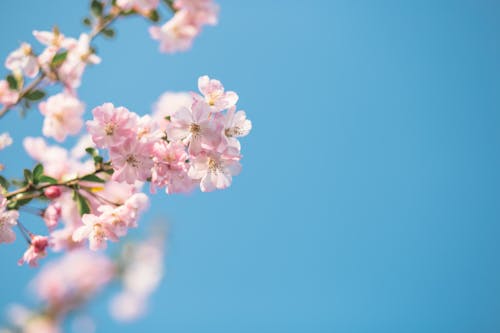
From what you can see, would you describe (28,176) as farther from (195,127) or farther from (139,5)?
(139,5)

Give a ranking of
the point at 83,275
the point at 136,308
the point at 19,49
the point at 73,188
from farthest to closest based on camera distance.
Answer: the point at 136,308, the point at 83,275, the point at 19,49, the point at 73,188

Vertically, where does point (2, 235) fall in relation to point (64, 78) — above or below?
below

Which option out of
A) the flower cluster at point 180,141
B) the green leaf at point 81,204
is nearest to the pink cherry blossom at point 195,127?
the flower cluster at point 180,141

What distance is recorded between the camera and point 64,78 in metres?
2.34

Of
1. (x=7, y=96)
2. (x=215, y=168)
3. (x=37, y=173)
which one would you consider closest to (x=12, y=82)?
(x=7, y=96)

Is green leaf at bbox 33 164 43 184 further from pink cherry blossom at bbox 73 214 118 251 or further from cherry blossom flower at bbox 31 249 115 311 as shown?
cherry blossom flower at bbox 31 249 115 311

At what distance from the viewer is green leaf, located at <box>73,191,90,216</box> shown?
177 cm

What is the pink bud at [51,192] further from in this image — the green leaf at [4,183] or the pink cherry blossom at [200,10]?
the pink cherry blossom at [200,10]

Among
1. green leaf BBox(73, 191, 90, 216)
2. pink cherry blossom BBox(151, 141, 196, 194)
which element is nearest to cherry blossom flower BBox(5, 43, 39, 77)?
green leaf BBox(73, 191, 90, 216)

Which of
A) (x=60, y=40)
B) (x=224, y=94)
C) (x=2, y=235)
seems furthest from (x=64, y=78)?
(x=224, y=94)

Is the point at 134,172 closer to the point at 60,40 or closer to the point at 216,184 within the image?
the point at 216,184

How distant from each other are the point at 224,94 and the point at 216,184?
0.39 metres

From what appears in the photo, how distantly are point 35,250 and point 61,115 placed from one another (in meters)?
0.96

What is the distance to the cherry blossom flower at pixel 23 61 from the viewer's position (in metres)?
2.19
